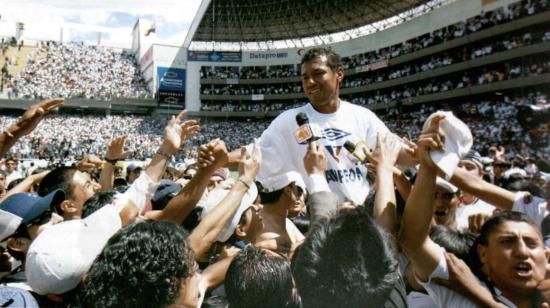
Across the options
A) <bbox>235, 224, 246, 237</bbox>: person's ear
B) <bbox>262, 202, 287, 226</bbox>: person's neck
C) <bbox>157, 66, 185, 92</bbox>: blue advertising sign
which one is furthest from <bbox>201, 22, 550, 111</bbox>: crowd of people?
<bbox>235, 224, 246, 237</bbox>: person's ear

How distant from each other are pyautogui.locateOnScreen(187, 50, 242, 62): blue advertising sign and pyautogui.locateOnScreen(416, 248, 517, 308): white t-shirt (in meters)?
51.9

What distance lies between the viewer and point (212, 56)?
52125 mm

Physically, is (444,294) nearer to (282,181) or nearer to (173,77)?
(282,181)

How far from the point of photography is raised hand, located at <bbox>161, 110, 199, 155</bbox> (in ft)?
8.39

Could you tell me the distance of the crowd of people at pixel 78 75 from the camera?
49750 mm

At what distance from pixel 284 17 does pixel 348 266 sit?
48057 mm

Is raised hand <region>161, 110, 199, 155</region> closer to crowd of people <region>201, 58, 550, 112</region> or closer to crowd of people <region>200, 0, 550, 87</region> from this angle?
crowd of people <region>201, 58, 550, 112</region>

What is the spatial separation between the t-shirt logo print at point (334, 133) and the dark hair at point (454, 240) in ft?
3.32

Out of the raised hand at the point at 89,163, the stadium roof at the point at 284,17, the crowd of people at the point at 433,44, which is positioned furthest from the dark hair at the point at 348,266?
the stadium roof at the point at 284,17

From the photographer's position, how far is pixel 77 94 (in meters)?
50.5

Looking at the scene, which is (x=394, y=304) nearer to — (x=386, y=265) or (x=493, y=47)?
(x=386, y=265)

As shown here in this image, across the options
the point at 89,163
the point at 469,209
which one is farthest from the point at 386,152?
the point at 89,163

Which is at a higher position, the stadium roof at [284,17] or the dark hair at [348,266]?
the stadium roof at [284,17]

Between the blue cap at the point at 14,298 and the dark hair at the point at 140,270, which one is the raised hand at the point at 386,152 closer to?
the dark hair at the point at 140,270
